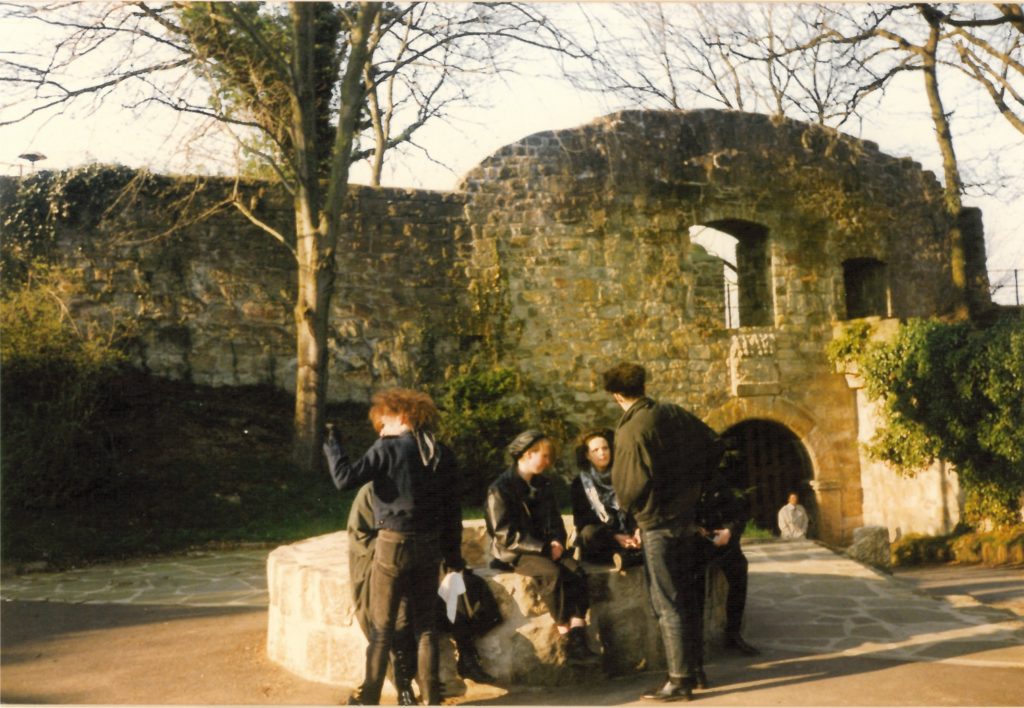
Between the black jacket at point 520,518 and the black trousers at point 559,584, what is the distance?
0.07 meters

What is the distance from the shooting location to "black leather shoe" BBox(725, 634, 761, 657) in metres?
5.50

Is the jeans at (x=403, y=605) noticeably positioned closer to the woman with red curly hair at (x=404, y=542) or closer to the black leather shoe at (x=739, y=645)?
the woman with red curly hair at (x=404, y=542)

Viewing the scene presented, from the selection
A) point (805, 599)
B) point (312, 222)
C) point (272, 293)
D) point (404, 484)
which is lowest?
point (805, 599)

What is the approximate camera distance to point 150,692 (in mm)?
5113

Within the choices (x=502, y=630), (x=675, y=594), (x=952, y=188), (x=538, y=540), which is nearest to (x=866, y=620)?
(x=675, y=594)

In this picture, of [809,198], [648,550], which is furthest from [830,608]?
[809,198]

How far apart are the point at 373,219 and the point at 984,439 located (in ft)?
26.6

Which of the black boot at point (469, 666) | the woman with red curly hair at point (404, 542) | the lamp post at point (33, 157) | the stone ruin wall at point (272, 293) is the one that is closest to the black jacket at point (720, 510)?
the black boot at point (469, 666)

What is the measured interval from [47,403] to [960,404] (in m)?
10.6

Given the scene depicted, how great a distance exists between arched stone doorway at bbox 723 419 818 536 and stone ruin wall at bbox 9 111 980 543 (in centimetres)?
41

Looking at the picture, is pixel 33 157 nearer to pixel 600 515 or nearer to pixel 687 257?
pixel 687 257

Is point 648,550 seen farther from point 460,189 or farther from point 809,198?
point 809,198

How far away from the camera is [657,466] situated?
4.78 meters

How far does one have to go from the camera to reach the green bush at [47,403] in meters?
10.3
